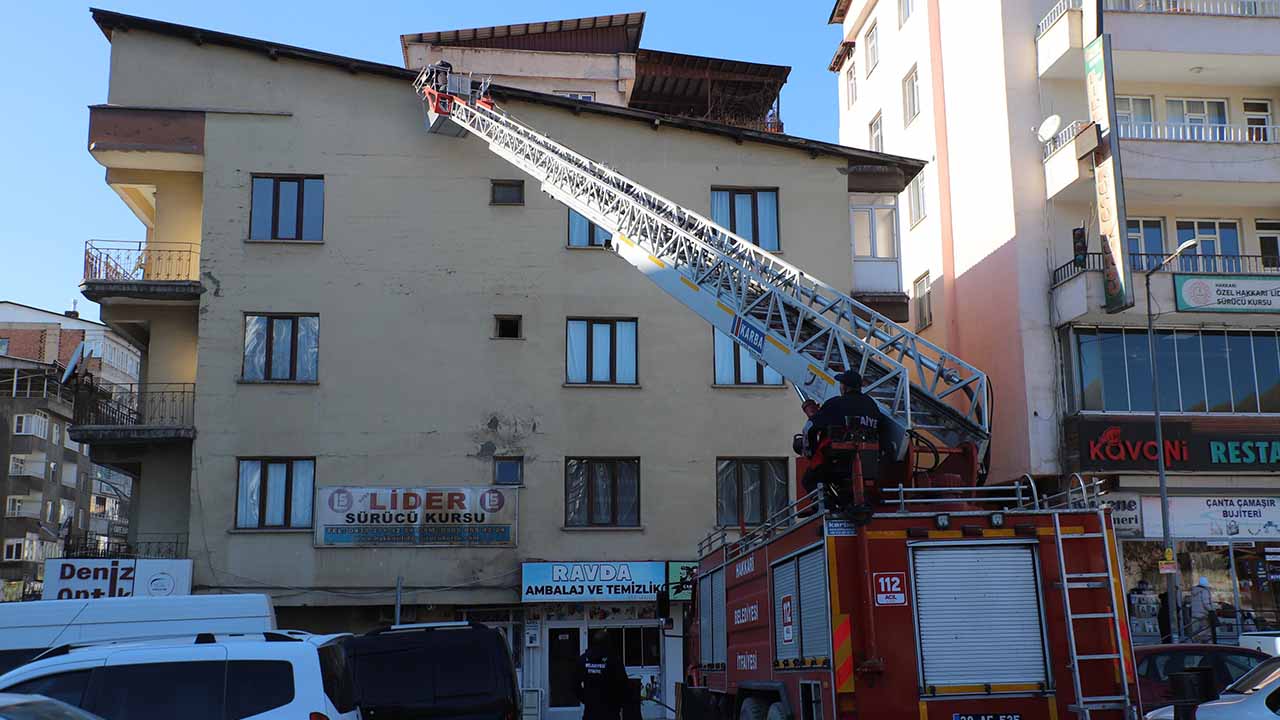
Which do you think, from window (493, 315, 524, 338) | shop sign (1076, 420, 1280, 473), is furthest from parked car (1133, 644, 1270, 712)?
window (493, 315, 524, 338)

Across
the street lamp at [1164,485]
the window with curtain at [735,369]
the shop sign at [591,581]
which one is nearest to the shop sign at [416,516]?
the shop sign at [591,581]

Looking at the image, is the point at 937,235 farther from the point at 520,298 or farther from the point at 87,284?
the point at 87,284

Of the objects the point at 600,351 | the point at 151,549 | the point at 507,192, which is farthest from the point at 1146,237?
the point at 151,549

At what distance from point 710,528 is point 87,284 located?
1448cm

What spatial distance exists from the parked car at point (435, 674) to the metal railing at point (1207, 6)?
74.1 feet

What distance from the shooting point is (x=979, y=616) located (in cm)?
990

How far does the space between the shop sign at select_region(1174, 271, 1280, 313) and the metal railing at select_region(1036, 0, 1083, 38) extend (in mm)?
6473

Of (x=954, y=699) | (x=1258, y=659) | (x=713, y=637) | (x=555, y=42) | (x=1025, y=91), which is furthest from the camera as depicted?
(x=555, y=42)

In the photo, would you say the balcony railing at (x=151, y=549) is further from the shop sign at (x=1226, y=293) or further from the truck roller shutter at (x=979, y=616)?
the shop sign at (x=1226, y=293)

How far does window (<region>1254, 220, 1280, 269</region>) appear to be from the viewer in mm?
28531

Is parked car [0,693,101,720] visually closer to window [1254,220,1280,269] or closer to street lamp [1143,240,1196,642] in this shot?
street lamp [1143,240,1196,642]

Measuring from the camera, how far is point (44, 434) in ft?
245

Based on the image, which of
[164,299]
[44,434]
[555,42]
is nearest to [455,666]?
[164,299]

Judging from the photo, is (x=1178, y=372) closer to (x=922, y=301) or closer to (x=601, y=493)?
(x=922, y=301)
